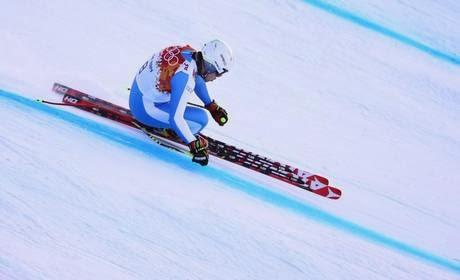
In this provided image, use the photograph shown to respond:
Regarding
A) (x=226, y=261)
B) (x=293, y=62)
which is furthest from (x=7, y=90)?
(x=293, y=62)

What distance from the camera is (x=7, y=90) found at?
3520 millimetres

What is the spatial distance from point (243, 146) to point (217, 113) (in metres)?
0.33

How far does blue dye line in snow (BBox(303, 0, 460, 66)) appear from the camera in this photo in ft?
18.6

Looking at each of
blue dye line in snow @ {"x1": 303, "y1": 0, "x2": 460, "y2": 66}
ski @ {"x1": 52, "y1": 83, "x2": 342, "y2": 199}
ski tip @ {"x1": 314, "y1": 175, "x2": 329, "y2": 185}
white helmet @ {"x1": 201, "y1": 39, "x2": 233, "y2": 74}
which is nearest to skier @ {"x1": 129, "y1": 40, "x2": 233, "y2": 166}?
white helmet @ {"x1": 201, "y1": 39, "x2": 233, "y2": 74}

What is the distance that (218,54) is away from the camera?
3.05 m

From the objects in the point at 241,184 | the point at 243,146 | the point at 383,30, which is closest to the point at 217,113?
the point at 243,146

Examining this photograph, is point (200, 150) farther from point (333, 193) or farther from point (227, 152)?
point (333, 193)

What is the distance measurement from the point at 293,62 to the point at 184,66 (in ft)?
6.36

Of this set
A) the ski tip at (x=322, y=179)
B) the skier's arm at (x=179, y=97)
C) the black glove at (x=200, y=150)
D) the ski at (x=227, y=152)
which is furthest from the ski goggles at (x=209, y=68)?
the ski tip at (x=322, y=179)

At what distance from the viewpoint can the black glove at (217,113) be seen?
357cm

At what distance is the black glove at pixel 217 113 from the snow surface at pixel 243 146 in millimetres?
192

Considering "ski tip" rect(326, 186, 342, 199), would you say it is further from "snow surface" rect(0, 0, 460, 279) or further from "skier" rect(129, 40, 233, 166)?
"skier" rect(129, 40, 233, 166)

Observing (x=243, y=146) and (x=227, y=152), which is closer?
(x=227, y=152)

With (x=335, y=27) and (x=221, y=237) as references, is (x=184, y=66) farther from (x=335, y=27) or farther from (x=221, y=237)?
(x=335, y=27)
